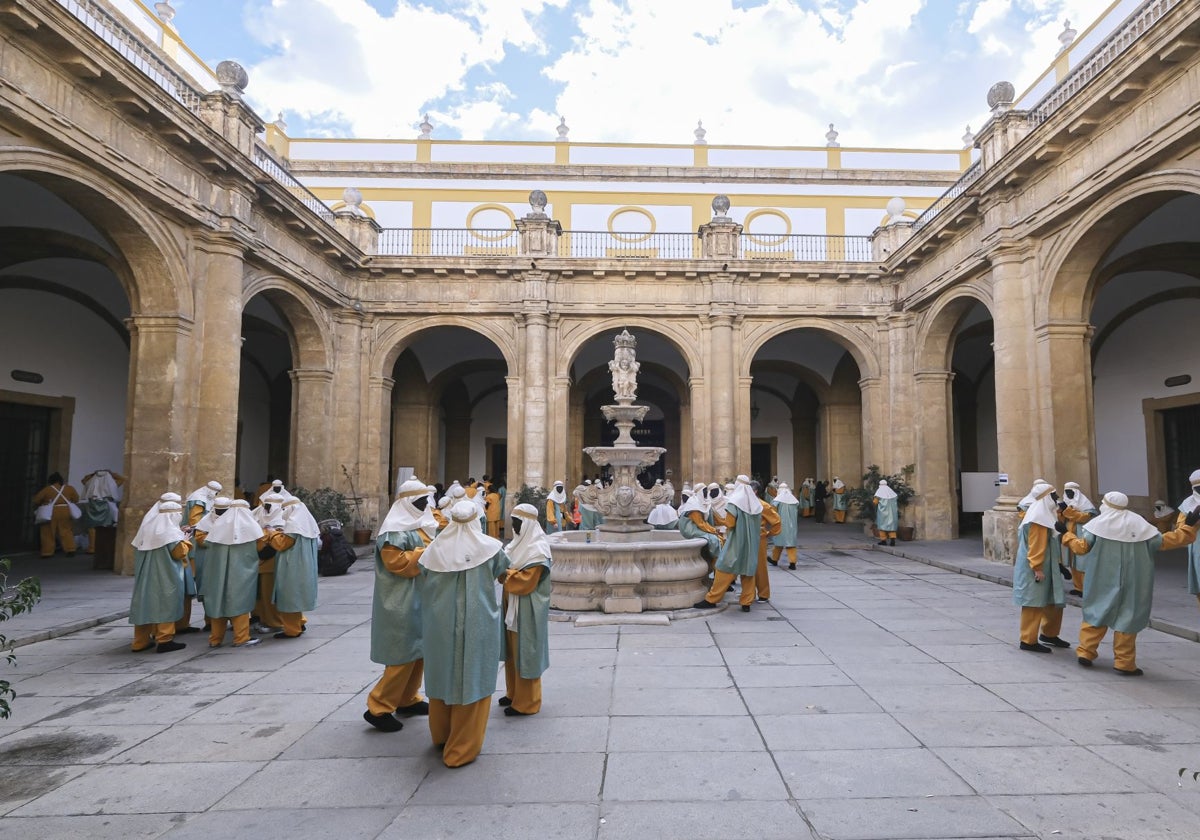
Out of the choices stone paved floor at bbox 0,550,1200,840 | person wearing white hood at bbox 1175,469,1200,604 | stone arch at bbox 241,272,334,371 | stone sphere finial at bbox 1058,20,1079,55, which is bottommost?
stone paved floor at bbox 0,550,1200,840

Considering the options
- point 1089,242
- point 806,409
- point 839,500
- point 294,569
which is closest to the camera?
point 294,569

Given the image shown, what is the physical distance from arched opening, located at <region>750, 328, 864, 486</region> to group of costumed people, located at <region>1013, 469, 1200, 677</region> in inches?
427

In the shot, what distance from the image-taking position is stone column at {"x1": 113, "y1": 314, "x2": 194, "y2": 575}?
9.09 m

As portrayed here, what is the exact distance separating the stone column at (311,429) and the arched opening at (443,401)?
2.58 meters

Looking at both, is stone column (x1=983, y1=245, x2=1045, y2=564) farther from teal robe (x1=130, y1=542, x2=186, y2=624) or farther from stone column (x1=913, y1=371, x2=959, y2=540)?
teal robe (x1=130, y1=542, x2=186, y2=624)

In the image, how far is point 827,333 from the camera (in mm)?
15570

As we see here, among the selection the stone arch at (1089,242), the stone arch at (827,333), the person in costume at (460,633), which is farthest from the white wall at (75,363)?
the stone arch at (1089,242)

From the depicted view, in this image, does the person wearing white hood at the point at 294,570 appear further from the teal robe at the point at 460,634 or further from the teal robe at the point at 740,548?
the teal robe at the point at 740,548

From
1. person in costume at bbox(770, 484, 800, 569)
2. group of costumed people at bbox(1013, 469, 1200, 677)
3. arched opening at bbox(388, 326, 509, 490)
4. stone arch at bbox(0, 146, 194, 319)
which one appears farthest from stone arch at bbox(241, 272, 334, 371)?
group of costumed people at bbox(1013, 469, 1200, 677)

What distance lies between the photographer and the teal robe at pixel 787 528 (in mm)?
10492

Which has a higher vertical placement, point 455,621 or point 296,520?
point 296,520

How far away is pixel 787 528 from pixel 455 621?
818 centimetres

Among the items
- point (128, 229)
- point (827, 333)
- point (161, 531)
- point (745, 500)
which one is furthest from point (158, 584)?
point (827, 333)

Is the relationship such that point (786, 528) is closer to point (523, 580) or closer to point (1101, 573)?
point (1101, 573)
